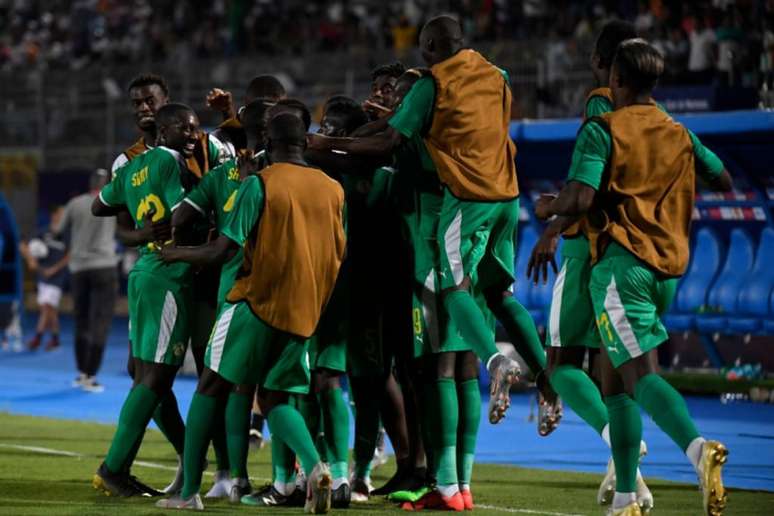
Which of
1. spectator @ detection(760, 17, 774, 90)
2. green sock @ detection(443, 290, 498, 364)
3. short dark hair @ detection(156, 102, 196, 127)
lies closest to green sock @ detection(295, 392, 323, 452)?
green sock @ detection(443, 290, 498, 364)

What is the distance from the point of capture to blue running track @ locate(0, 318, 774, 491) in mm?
10852

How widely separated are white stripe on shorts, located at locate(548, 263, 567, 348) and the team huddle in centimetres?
2

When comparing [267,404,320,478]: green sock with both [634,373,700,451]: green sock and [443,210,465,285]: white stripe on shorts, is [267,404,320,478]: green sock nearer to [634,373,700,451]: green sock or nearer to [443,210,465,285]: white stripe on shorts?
[443,210,465,285]: white stripe on shorts

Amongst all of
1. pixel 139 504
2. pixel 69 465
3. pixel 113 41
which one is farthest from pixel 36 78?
pixel 139 504

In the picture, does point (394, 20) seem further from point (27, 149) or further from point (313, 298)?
point (313, 298)

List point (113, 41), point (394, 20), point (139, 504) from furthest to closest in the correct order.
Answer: point (113, 41) < point (394, 20) < point (139, 504)

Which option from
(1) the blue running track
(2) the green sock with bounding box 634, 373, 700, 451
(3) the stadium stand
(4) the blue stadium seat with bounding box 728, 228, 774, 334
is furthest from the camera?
(3) the stadium stand

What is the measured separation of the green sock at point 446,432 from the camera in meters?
7.84

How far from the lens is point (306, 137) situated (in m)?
7.98

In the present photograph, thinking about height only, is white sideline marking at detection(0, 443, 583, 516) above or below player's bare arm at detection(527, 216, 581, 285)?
below

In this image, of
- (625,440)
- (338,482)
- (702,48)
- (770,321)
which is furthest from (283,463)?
(702,48)

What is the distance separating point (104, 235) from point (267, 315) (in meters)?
9.89

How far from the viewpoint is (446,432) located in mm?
7867

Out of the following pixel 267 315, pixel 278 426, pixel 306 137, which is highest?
pixel 306 137
